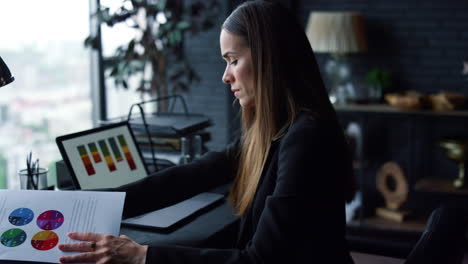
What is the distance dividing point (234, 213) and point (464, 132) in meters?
2.70

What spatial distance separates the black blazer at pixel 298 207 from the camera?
129 centimetres

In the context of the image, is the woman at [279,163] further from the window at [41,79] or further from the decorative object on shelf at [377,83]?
the decorative object on shelf at [377,83]

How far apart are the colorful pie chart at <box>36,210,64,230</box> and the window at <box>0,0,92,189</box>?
1.37m

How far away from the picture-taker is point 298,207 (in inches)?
51.0

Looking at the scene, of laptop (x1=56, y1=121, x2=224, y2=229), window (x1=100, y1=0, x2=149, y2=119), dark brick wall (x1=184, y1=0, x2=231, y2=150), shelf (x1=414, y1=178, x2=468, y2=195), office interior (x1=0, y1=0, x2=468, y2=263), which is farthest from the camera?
dark brick wall (x1=184, y1=0, x2=231, y2=150)

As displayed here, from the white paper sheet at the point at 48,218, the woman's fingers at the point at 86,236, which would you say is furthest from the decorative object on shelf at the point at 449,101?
the woman's fingers at the point at 86,236

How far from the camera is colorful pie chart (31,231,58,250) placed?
1.39 meters

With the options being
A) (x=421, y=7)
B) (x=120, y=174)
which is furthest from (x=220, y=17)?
(x=120, y=174)

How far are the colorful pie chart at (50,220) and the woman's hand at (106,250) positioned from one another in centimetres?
8

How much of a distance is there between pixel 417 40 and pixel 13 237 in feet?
10.7

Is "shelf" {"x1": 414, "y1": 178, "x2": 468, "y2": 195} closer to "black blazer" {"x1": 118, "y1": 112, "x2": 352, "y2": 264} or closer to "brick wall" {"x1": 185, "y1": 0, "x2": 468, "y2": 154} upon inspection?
"brick wall" {"x1": 185, "y1": 0, "x2": 468, "y2": 154}

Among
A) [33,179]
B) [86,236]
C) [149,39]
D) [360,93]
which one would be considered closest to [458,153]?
[360,93]

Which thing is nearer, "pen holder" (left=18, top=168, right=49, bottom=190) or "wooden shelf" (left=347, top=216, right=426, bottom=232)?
"pen holder" (left=18, top=168, right=49, bottom=190)

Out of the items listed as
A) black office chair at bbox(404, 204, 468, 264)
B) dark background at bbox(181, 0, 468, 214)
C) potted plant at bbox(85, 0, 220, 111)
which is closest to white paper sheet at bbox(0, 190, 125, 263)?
black office chair at bbox(404, 204, 468, 264)
